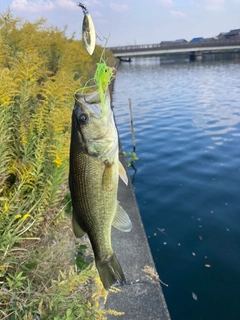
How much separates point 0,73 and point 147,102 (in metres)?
18.2

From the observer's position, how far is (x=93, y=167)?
5.41 feet

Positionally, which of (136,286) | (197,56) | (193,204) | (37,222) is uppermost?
(37,222)

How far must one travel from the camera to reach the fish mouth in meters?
1.54

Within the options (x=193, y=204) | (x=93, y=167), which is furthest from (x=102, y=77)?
(x=193, y=204)

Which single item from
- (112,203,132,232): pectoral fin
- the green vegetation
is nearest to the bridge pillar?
the green vegetation

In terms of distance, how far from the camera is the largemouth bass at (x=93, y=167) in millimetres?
1569

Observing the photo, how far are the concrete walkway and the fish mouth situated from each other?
2.41 meters

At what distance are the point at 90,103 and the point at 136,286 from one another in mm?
2669

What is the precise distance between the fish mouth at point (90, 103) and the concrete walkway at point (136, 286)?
2.41m

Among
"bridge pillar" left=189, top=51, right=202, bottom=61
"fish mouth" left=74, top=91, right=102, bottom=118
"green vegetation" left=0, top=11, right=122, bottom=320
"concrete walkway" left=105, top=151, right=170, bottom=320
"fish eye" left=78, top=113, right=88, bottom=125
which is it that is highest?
"fish mouth" left=74, top=91, right=102, bottom=118

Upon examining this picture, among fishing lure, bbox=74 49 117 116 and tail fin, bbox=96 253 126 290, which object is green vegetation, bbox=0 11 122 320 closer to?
tail fin, bbox=96 253 126 290

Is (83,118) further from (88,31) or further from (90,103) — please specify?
(88,31)

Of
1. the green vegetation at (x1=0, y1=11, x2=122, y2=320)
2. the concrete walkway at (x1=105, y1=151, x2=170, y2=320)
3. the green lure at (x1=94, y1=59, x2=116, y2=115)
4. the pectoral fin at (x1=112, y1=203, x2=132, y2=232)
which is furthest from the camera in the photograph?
the concrete walkway at (x1=105, y1=151, x2=170, y2=320)

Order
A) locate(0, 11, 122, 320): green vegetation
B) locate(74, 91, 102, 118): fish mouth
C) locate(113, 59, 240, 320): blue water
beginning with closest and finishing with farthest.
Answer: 1. locate(74, 91, 102, 118): fish mouth
2. locate(0, 11, 122, 320): green vegetation
3. locate(113, 59, 240, 320): blue water
